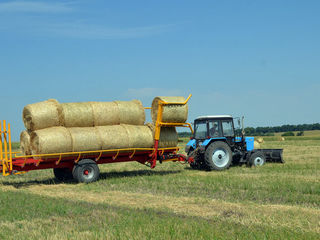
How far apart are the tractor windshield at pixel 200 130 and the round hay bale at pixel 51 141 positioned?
5.20 meters

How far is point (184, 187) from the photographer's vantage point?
453 inches

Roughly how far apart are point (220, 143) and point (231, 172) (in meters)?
1.25

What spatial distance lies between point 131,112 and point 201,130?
130 inches

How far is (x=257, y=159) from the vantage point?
53.4 feet

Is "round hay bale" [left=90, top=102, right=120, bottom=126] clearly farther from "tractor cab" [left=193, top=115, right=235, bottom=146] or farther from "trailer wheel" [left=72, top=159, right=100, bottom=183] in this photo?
"tractor cab" [left=193, top=115, right=235, bottom=146]

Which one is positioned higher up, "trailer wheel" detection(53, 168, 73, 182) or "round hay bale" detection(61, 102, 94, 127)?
"round hay bale" detection(61, 102, 94, 127)

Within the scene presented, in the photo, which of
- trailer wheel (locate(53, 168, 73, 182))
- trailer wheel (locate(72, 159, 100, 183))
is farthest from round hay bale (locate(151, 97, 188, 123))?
trailer wheel (locate(53, 168, 73, 182))

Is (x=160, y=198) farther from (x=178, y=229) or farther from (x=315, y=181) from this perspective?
(x=315, y=181)

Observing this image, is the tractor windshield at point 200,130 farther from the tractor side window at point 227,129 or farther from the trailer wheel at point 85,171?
the trailer wheel at point 85,171

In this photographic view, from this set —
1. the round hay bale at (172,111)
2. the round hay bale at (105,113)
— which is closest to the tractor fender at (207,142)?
the round hay bale at (172,111)

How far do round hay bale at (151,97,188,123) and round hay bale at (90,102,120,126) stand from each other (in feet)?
4.28

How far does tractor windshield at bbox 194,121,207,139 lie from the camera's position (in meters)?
15.9

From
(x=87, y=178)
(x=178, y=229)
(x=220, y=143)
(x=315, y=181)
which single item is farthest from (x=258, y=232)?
(x=220, y=143)

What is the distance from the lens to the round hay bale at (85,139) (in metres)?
12.8
